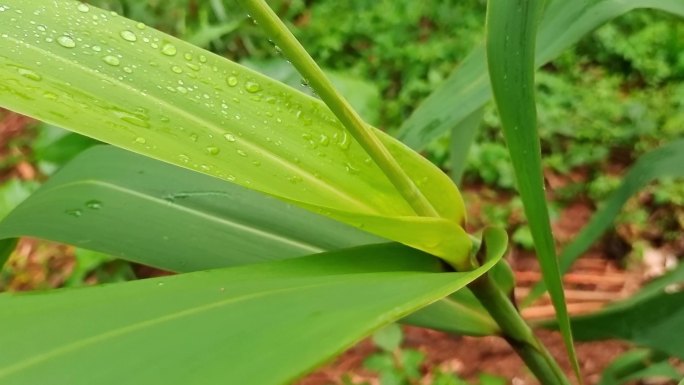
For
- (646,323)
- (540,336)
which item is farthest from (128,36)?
(540,336)

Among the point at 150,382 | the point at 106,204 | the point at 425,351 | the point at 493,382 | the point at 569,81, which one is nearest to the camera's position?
the point at 150,382

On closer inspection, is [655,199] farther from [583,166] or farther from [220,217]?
[220,217]

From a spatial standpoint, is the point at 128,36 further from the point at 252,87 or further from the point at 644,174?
the point at 644,174

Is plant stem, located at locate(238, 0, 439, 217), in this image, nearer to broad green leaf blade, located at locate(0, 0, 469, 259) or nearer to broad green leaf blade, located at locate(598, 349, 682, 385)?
broad green leaf blade, located at locate(0, 0, 469, 259)

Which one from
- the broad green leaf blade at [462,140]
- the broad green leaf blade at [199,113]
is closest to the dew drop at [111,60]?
the broad green leaf blade at [199,113]

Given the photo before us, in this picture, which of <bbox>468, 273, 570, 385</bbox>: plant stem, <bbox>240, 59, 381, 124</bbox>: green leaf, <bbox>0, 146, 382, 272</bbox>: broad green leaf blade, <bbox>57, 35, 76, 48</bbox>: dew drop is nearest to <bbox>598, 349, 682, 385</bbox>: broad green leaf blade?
<bbox>468, 273, 570, 385</bbox>: plant stem

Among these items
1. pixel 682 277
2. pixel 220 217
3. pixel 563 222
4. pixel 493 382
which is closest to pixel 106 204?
pixel 220 217
